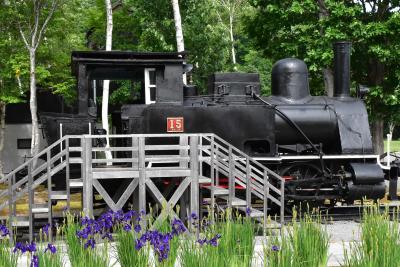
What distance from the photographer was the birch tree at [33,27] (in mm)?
19875

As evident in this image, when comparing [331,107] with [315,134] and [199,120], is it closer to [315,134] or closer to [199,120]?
[315,134]

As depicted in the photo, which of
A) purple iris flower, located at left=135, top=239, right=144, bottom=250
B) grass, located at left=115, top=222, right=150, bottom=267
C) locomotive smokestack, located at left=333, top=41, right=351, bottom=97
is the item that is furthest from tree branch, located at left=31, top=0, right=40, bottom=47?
purple iris flower, located at left=135, top=239, right=144, bottom=250

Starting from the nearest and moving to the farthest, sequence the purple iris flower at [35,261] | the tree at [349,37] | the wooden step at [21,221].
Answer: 1. the purple iris flower at [35,261]
2. the wooden step at [21,221]
3. the tree at [349,37]

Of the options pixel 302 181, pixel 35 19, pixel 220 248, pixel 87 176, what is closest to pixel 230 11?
pixel 35 19

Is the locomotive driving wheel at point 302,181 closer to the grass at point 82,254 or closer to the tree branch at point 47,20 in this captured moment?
the grass at point 82,254

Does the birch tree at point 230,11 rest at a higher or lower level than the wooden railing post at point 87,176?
higher

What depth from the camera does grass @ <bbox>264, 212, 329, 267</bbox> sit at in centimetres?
585

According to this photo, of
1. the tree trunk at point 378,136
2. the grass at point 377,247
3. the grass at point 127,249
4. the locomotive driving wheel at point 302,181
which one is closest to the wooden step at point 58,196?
the grass at point 127,249

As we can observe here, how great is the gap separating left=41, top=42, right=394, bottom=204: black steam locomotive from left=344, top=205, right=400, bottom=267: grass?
16.0ft

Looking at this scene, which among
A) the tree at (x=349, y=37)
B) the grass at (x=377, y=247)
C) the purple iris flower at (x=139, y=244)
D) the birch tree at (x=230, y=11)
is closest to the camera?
the purple iris flower at (x=139, y=244)

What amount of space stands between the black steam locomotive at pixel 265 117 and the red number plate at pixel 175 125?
0.02 metres

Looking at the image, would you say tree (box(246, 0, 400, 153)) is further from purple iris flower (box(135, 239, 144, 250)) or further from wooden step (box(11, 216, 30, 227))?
purple iris flower (box(135, 239, 144, 250))

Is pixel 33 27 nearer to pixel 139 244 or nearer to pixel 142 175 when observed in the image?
pixel 142 175

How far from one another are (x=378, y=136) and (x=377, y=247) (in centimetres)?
1468
